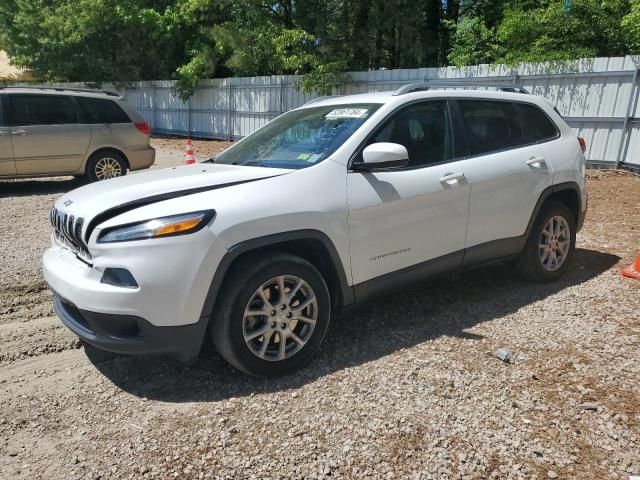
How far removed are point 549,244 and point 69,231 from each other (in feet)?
13.2

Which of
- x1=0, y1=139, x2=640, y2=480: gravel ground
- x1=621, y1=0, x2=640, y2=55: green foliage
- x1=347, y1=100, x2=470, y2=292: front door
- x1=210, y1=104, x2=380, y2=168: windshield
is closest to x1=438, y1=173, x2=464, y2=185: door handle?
x1=347, y1=100, x2=470, y2=292: front door

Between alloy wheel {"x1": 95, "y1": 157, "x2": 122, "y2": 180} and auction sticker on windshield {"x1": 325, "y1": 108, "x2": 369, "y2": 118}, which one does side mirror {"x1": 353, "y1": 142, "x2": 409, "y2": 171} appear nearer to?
auction sticker on windshield {"x1": 325, "y1": 108, "x2": 369, "y2": 118}

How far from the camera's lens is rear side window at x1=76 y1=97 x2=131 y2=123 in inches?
376

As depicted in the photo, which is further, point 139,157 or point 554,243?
point 139,157

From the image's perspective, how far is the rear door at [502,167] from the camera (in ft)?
13.6

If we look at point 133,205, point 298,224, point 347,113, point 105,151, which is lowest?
point 105,151

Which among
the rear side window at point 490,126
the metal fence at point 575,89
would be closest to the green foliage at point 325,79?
the metal fence at point 575,89

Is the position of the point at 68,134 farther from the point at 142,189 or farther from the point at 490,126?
the point at 490,126

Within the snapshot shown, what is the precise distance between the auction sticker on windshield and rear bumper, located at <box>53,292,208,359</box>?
1.84 m

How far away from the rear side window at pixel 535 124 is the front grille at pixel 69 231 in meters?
3.75

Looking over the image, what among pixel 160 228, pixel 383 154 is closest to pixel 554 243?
pixel 383 154

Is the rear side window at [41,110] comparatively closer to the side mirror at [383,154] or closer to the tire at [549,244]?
the side mirror at [383,154]

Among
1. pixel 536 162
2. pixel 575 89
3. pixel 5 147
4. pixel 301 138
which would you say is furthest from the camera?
pixel 575 89

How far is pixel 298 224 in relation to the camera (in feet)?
10.4
